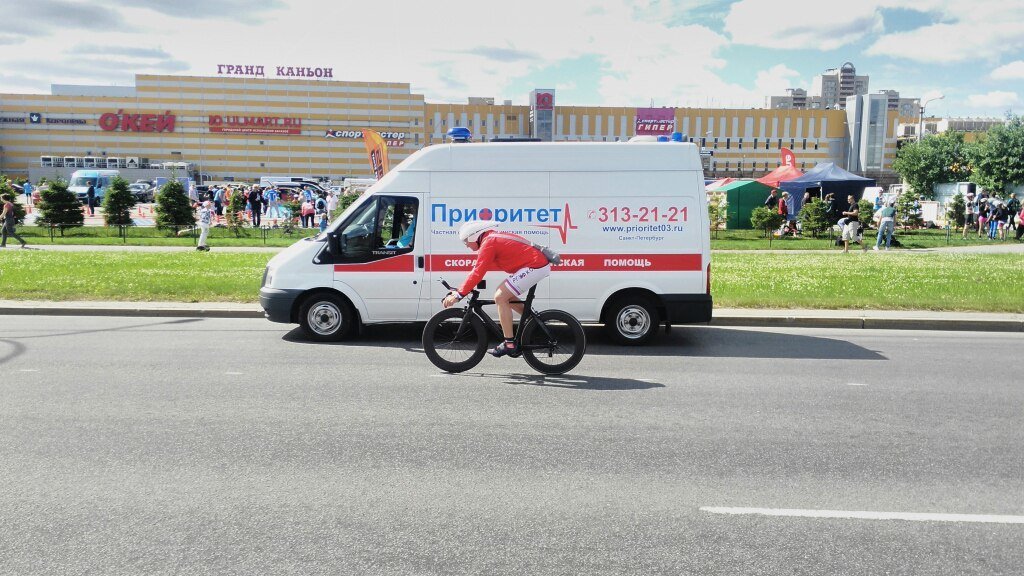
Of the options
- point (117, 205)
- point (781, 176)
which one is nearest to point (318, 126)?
point (781, 176)

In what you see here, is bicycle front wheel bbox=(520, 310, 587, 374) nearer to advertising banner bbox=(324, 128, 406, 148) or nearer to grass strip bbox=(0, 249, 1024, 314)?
grass strip bbox=(0, 249, 1024, 314)

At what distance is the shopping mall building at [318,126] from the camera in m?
106

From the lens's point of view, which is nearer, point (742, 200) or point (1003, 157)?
point (742, 200)

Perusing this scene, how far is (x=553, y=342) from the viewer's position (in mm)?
8312

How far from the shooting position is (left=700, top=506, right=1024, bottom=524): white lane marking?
450cm

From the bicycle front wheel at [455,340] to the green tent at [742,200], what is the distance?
26368mm

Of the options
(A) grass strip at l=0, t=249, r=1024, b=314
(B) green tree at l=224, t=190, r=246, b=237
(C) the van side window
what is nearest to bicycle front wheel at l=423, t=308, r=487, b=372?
(C) the van side window

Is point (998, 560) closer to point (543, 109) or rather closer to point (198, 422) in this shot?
point (198, 422)

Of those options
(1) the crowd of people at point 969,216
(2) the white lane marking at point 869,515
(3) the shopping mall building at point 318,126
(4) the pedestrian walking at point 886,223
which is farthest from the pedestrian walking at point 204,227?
(3) the shopping mall building at point 318,126

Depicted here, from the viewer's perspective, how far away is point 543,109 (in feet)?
360

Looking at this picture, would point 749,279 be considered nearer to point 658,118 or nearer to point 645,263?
point 645,263

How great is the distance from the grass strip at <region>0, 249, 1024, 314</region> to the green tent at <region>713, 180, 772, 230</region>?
1234 centimetres

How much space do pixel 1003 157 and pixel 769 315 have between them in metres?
56.5

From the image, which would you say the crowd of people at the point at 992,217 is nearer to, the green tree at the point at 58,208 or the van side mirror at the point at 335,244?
the van side mirror at the point at 335,244
